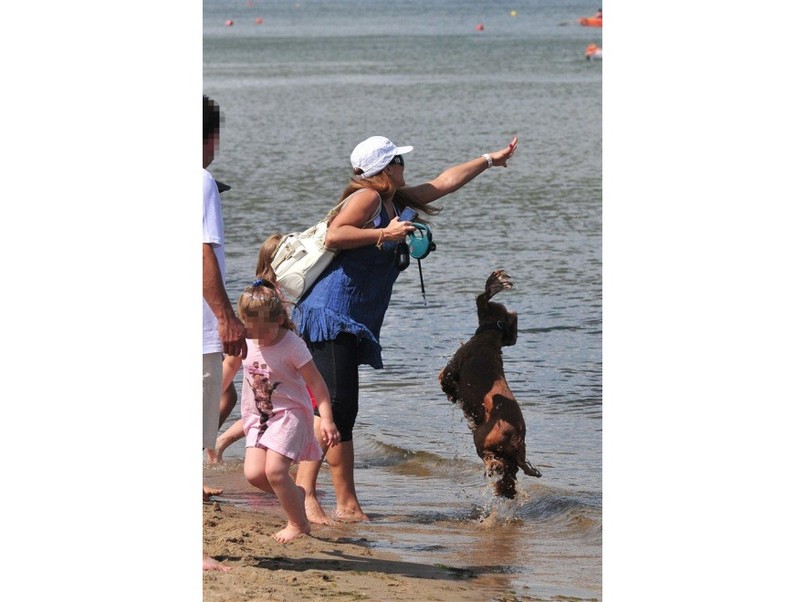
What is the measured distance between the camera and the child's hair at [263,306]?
525 centimetres

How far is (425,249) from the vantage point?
5.72 meters

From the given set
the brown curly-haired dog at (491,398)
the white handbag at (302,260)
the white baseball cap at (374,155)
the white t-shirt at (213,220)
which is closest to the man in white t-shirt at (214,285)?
the white t-shirt at (213,220)

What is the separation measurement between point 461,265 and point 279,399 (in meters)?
5.83

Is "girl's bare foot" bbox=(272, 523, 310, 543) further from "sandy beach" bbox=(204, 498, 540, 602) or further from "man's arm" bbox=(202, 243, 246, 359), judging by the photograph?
"man's arm" bbox=(202, 243, 246, 359)

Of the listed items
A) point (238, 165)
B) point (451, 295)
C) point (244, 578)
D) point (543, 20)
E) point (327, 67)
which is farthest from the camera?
point (543, 20)

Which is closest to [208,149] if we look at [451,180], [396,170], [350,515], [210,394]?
[396,170]

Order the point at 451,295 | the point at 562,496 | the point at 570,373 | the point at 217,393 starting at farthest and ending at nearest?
the point at 451,295, the point at 570,373, the point at 562,496, the point at 217,393

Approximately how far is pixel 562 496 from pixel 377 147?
77.6 inches

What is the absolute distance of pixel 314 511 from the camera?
19.5 feet

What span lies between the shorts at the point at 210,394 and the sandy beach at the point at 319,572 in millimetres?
396

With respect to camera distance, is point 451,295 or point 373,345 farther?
point 451,295

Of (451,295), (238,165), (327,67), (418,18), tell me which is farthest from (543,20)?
(451,295)

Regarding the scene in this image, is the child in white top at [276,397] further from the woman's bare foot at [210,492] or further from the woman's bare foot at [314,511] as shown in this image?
the woman's bare foot at [210,492]
